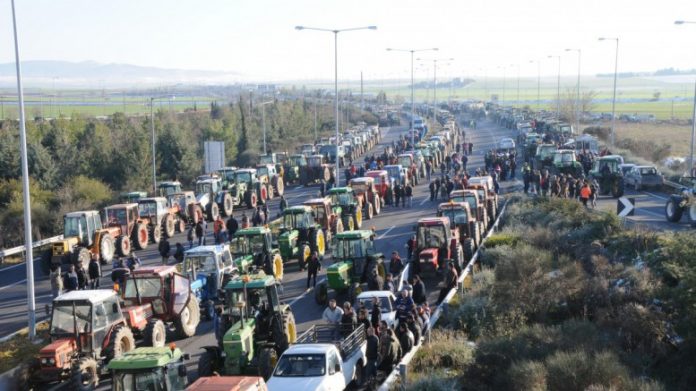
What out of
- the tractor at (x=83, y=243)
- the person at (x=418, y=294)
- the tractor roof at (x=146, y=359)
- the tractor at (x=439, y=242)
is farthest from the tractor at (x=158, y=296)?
the tractor at (x=83, y=243)

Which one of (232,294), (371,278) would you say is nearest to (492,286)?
(371,278)

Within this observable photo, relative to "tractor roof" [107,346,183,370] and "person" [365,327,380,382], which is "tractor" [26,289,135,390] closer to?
"tractor roof" [107,346,183,370]

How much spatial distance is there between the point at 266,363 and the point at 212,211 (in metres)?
21.9

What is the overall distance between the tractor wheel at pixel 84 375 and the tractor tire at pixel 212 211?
20.6 m

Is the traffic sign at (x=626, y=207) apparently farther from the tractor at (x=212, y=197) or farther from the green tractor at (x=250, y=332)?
the tractor at (x=212, y=197)

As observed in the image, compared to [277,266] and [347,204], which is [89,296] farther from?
[347,204]

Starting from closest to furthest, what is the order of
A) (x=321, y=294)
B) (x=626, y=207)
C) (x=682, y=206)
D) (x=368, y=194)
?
(x=626, y=207) < (x=321, y=294) < (x=682, y=206) < (x=368, y=194)

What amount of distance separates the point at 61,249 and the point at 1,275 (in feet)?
Result: 11.0

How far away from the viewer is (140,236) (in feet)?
101

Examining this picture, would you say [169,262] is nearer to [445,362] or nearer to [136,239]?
[136,239]

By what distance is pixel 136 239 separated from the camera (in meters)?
30.7

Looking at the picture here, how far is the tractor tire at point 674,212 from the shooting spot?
98.5 ft

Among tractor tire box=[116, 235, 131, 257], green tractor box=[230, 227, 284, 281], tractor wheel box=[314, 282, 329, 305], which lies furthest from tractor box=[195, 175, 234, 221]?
tractor wheel box=[314, 282, 329, 305]

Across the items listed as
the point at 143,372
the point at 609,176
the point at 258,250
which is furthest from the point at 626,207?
the point at 609,176
